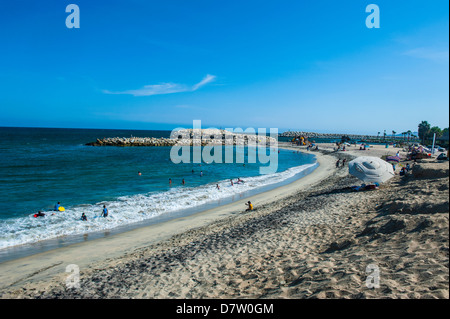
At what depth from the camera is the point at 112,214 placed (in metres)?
16.7

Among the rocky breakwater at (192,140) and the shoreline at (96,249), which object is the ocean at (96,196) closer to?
the shoreline at (96,249)

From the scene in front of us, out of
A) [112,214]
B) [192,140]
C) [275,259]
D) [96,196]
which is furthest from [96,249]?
[192,140]

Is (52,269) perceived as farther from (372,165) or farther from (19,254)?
(372,165)

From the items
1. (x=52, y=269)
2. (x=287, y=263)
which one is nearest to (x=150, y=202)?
(x=52, y=269)

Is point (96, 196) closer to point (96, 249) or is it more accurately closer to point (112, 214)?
point (112, 214)

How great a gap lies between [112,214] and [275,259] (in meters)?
12.8

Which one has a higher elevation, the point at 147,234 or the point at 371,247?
the point at 371,247

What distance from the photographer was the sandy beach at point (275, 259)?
17.3 feet

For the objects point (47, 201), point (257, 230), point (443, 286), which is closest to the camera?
point (443, 286)

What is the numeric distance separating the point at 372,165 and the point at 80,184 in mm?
26191

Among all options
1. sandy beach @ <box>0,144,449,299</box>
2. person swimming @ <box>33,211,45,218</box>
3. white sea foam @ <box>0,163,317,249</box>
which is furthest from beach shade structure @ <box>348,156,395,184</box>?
person swimming @ <box>33,211,45,218</box>

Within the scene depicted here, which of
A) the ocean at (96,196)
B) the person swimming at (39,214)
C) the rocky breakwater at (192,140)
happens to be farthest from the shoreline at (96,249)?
the rocky breakwater at (192,140)

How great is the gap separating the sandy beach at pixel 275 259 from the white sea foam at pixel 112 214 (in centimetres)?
240

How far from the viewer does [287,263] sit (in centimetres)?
722
